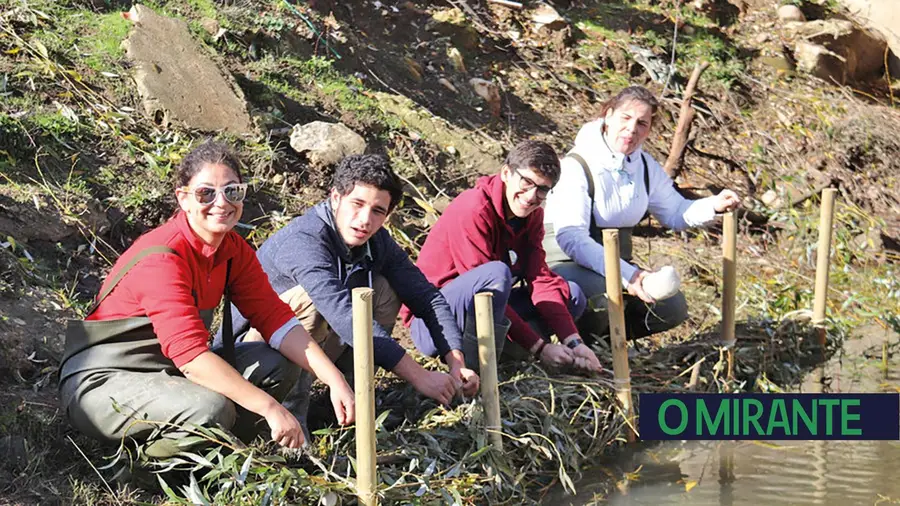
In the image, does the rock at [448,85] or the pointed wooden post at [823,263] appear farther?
the rock at [448,85]

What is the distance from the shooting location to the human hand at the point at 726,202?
5.02m

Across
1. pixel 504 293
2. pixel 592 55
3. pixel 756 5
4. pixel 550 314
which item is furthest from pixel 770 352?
pixel 756 5

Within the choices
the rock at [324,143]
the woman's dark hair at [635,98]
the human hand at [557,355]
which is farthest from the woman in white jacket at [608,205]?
the rock at [324,143]

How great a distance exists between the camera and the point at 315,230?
3.80 meters

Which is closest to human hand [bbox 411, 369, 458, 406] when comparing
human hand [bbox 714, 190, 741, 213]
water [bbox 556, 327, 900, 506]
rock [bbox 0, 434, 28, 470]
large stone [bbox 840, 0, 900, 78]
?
water [bbox 556, 327, 900, 506]

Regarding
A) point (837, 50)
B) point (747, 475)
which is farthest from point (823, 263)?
point (837, 50)

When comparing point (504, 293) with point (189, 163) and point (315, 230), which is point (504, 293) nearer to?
point (315, 230)

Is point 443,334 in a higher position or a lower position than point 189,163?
Answer: lower

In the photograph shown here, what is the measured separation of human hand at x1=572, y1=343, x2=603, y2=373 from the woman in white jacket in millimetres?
354

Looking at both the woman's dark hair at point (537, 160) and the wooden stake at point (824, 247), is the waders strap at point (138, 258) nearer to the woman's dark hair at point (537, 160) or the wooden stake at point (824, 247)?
the woman's dark hair at point (537, 160)

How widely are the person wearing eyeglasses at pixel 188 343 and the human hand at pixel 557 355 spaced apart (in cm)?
120

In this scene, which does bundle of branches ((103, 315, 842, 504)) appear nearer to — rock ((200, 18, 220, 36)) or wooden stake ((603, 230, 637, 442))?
wooden stake ((603, 230, 637, 442))

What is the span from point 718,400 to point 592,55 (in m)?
4.93

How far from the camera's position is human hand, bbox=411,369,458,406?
3.76 meters
